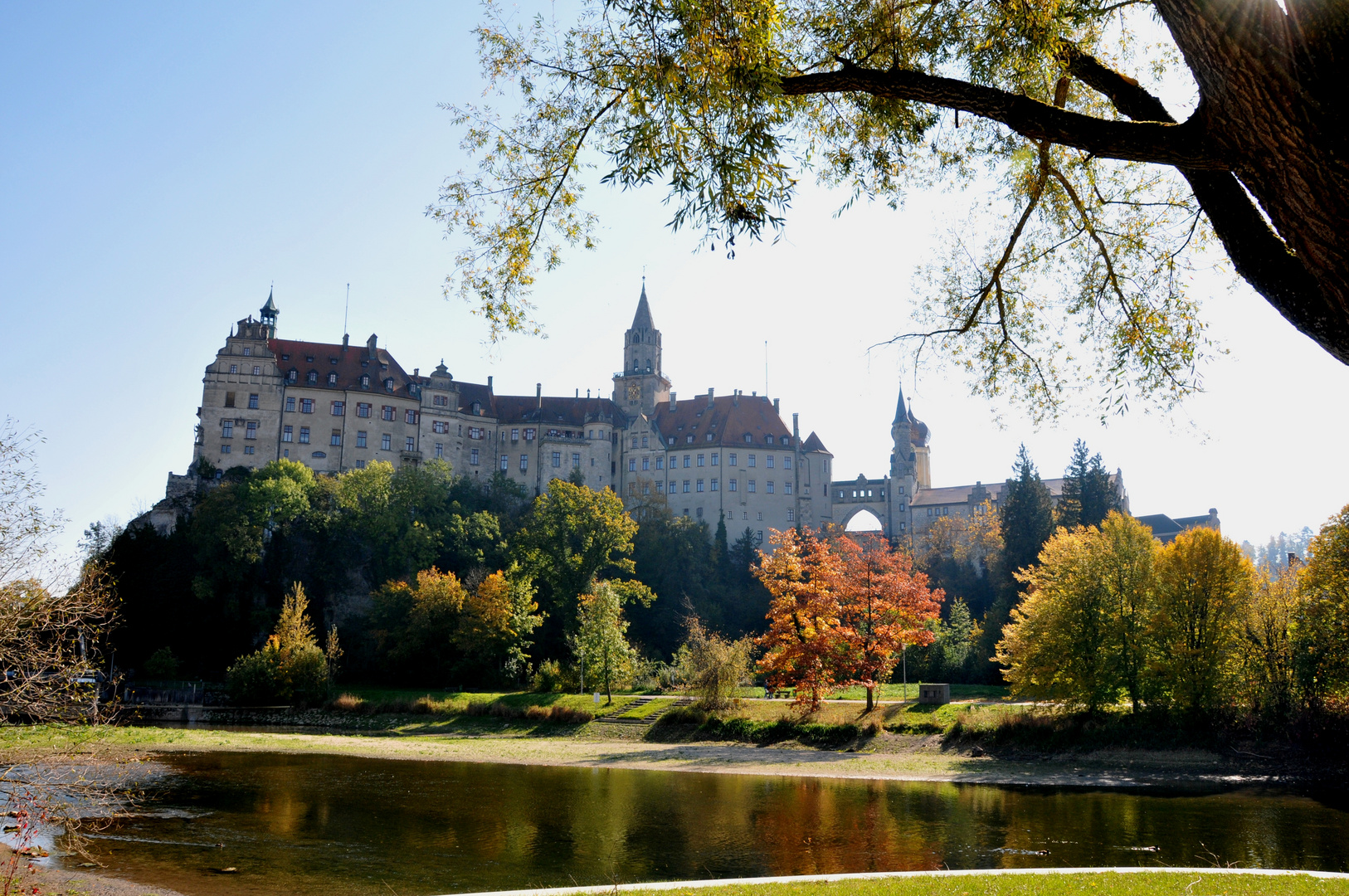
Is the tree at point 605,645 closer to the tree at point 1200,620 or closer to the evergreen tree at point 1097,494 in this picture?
the tree at point 1200,620

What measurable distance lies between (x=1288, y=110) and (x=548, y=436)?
272 feet

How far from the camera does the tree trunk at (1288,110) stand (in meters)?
4.07

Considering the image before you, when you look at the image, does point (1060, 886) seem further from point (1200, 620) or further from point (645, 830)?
point (1200, 620)

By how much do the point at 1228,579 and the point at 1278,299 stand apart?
30.9m

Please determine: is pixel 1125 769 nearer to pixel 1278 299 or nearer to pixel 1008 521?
pixel 1278 299

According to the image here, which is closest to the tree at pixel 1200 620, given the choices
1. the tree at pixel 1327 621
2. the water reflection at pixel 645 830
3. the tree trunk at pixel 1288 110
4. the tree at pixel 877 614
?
the tree at pixel 1327 621

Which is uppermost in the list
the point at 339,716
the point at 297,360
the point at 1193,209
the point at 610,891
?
the point at 297,360

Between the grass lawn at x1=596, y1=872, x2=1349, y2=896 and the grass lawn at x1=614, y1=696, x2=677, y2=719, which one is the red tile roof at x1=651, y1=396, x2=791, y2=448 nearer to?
the grass lawn at x1=614, y1=696, x2=677, y2=719

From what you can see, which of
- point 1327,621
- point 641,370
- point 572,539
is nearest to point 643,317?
point 641,370

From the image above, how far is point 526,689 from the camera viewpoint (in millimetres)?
49219

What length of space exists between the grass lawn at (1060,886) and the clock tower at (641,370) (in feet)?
271

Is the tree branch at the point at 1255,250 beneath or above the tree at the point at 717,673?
above

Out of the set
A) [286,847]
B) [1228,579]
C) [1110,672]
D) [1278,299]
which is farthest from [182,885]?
[1228,579]

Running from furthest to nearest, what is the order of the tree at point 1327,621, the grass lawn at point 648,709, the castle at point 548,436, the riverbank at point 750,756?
the castle at point 548,436 < the grass lawn at point 648,709 < the tree at point 1327,621 < the riverbank at point 750,756
